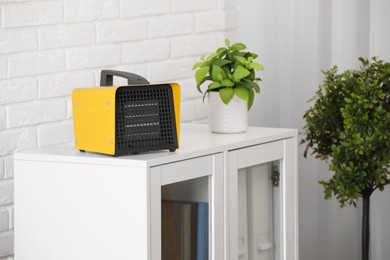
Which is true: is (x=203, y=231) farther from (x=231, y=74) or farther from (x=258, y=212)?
(x=231, y=74)

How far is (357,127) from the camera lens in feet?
7.82

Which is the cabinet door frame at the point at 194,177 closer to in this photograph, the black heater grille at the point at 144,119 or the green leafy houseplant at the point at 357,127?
the black heater grille at the point at 144,119

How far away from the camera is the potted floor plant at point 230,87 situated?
84.7 inches

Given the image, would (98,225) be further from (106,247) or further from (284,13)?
(284,13)

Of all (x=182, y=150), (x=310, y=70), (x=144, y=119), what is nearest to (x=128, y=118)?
(x=144, y=119)

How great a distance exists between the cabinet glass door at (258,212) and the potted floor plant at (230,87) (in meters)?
0.15

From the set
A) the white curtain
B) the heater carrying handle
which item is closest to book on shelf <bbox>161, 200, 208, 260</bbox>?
the heater carrying handle

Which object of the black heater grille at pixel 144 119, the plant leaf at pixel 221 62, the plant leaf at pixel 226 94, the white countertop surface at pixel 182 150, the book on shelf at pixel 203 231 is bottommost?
the book on shelf at pixel 203 231

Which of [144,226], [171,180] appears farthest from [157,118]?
[144,226]

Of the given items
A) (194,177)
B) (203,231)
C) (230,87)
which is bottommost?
(203,231)

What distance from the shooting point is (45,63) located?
2156mm

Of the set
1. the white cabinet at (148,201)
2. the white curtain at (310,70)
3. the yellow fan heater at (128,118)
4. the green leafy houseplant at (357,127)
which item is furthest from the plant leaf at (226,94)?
the white curtain at (310,70)

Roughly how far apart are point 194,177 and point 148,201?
0.19m

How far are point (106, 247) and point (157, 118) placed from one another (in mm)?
323
